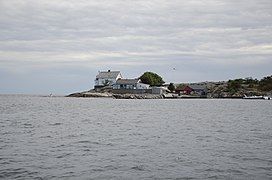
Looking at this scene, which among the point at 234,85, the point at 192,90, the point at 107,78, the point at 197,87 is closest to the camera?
the point at 107,78

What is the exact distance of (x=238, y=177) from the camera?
49.9 ft

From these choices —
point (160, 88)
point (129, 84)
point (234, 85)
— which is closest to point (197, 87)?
point (234, 85)

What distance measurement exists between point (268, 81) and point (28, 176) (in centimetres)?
15364

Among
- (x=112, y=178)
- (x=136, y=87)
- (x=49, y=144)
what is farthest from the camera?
(x=136, y=87)

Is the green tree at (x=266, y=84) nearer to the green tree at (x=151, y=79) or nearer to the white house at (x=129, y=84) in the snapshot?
the green tree at (x=151, y=79)

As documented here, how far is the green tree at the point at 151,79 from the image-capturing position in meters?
145

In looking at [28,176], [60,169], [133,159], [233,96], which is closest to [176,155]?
[133,159]

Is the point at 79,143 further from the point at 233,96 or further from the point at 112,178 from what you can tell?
the point at 233,96

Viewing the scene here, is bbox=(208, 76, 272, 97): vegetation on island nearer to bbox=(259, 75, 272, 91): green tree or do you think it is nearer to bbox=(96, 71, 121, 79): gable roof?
bbox=(259, 75, 272, 91): green tree

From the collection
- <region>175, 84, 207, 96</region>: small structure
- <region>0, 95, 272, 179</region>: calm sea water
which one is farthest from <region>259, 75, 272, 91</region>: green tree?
<region>0, 95, 272, 179</region>: calm sea water

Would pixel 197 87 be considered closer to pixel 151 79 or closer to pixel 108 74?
pixel 151 79

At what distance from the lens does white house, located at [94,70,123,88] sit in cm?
14088

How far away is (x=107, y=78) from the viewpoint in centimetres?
14175

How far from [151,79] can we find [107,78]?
17.3 m
